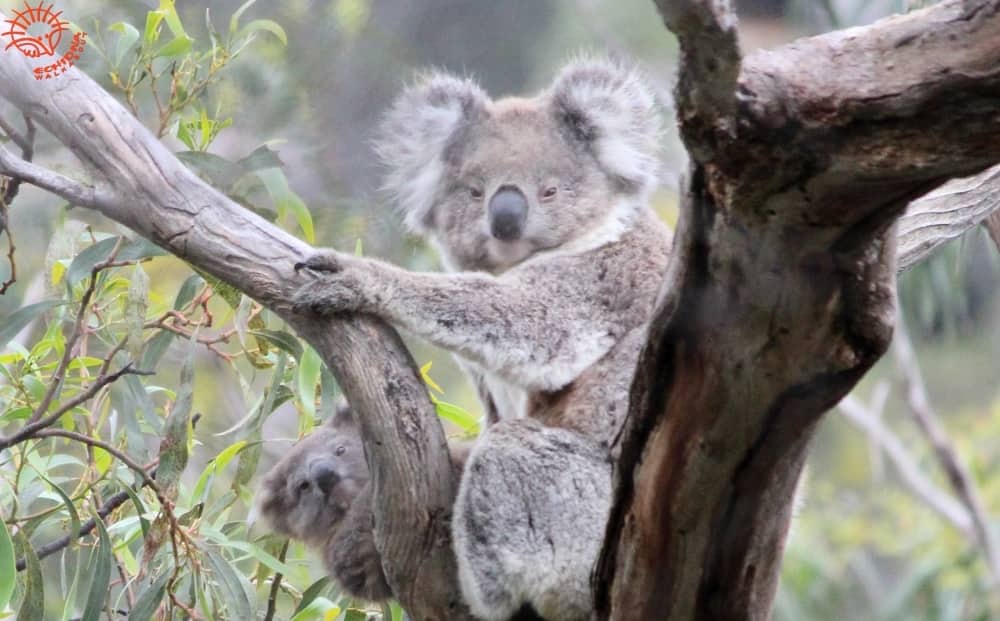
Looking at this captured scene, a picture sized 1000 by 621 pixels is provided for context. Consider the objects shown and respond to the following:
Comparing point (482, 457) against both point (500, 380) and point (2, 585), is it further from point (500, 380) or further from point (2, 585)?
point (2, 585)

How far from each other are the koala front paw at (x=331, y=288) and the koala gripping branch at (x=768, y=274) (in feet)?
2.34

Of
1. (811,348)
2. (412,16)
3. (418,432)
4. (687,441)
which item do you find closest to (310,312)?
(418,432)

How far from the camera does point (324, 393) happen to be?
2793mm

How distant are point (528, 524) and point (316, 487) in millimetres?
542

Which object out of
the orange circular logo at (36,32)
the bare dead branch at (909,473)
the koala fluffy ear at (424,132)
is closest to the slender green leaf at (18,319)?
the orange circular logo at (36,32)

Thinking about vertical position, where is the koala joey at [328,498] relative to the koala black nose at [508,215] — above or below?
below

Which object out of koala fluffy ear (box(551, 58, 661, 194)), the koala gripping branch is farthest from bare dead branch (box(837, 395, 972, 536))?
the koala gripping branch

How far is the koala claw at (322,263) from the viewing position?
2295 millimetres

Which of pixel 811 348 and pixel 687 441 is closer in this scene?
pixel 811 348

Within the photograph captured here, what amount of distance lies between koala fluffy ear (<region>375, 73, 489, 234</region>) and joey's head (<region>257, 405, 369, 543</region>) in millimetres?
853

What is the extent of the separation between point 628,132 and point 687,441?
164cm

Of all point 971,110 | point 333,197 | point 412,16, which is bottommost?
point 971,110

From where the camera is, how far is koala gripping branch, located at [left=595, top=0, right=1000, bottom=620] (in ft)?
4.50

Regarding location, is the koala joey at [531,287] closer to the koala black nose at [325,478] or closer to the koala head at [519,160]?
the koala head at [519,160]
